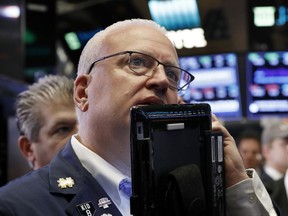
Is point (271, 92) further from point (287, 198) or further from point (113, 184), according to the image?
point (113, 184)

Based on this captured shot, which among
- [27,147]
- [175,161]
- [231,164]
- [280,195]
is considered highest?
[175,161]

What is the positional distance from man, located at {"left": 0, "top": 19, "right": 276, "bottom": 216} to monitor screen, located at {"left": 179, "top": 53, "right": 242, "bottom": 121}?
11.3 ft

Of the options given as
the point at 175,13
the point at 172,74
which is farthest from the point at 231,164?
the point at 175,13

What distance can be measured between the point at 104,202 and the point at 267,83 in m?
3.96

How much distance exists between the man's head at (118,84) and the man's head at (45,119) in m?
0.78

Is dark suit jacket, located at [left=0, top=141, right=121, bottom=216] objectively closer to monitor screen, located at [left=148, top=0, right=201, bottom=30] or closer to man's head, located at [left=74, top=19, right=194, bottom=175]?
man's head, located at [left=74, top=19, right=194, bottom=175]

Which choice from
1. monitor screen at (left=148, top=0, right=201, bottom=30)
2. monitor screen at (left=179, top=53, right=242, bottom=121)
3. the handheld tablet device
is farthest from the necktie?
monitor screen at (left=179, top=53, right=242, bottom=121)

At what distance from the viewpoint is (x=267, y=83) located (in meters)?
5.71

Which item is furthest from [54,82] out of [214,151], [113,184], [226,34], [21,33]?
[226,34]

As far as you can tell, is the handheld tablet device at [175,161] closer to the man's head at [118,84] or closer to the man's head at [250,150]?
the man's head at [118,84]

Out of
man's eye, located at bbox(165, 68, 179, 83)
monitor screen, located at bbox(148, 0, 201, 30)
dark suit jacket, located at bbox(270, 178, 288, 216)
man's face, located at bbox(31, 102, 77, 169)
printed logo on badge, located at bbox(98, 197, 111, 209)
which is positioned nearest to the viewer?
printed logo on badge, located at bbox(98, 197, 111, 209)

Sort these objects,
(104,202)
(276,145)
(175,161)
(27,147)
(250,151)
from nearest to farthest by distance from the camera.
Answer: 1. (175,161)
2. (104,202)
3. (27,147)
4. (276,145)
5. (250,151)

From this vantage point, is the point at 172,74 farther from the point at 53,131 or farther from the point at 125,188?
the point at 53,131

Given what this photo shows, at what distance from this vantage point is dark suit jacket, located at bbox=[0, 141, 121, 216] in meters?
1.85
